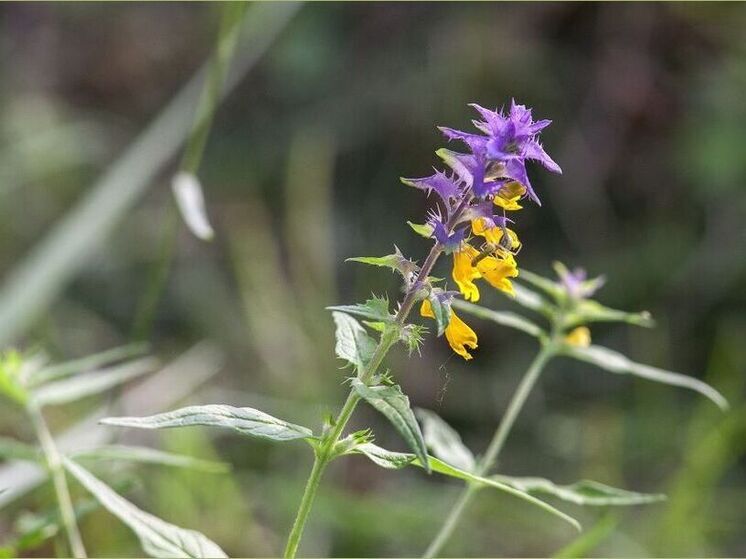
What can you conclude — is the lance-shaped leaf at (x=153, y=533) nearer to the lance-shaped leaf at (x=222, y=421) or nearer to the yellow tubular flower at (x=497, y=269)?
the lance-shaped leaf at (x=222, y=421)

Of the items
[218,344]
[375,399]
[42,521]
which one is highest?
[218,344]

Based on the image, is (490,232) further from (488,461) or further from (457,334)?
(488,461)

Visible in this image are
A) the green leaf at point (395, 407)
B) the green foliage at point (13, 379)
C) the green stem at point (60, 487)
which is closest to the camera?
the green leaf at point (395, 407)

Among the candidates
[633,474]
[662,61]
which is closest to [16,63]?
[662,61]

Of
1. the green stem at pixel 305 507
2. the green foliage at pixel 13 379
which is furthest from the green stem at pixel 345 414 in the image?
the green foliage at pixel 13 379

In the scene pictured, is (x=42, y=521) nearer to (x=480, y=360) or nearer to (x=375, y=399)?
(x=375, y=399)

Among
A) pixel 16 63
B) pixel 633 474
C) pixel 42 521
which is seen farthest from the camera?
pixel 16 63
